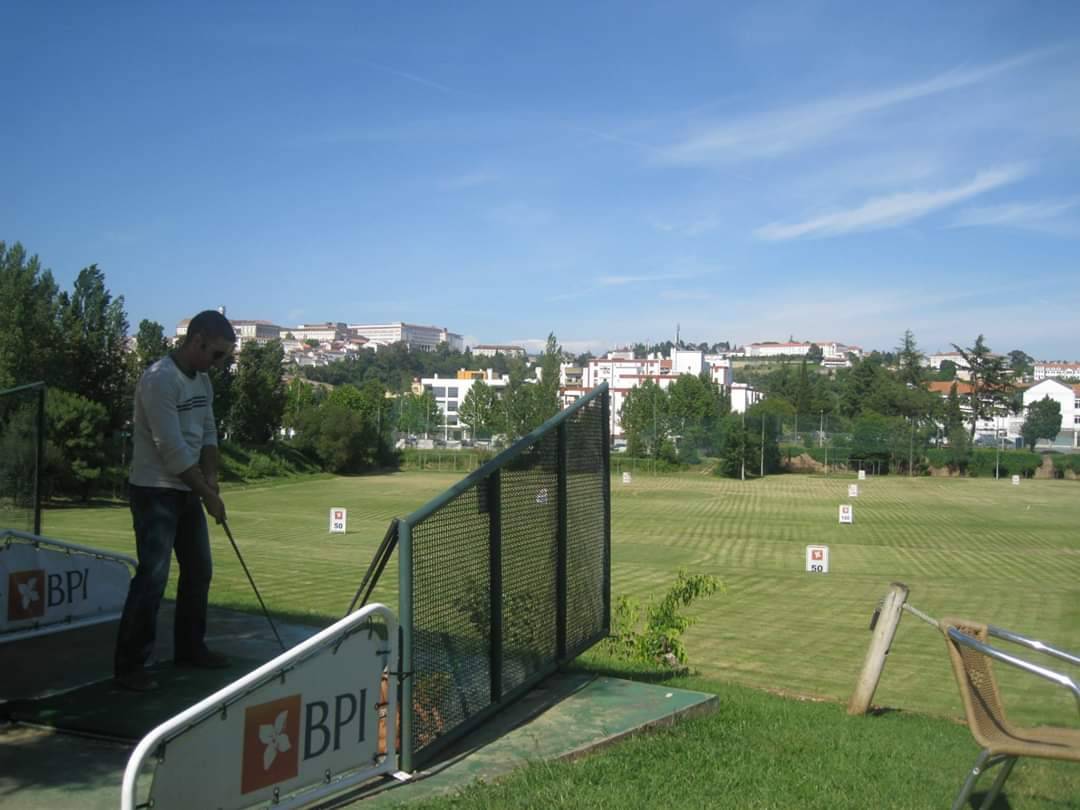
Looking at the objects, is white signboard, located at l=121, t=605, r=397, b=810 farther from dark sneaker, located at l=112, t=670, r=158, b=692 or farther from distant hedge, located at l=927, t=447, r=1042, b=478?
distant hedge, located at l=927, t=447, r=1042, b=478

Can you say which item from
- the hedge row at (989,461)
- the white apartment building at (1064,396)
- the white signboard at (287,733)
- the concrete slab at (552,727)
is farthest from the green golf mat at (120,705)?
the white apartment building at (1064,396)

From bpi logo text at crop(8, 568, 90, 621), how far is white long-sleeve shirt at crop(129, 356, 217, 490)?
1454 mm

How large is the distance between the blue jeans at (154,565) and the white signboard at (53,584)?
102cm

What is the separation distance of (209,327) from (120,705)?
1878mm

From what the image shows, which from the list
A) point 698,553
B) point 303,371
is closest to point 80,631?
point 698,553

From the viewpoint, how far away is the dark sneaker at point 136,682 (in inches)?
195

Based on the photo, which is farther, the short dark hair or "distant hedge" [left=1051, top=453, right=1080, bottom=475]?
"distant hedge" [left=1051, top=453, right=1080, bottom=475]

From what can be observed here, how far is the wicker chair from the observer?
3.67 m

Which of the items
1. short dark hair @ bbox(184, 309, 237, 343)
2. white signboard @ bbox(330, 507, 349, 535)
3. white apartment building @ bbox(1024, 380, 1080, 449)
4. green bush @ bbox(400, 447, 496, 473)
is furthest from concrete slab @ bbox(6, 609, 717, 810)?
white apartment building @ bbox(1024, 380, 1080, 449)

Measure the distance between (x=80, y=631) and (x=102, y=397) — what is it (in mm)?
54655

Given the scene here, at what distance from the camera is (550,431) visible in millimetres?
5543

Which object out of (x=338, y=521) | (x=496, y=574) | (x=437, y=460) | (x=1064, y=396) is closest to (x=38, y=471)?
(x=496, y=574)

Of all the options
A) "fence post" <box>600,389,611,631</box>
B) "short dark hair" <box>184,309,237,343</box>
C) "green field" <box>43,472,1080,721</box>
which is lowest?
"green field" <box>43,472,1080,721</box>

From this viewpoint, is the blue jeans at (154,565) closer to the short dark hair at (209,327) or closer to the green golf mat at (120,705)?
the green golf mat at (120,705)
